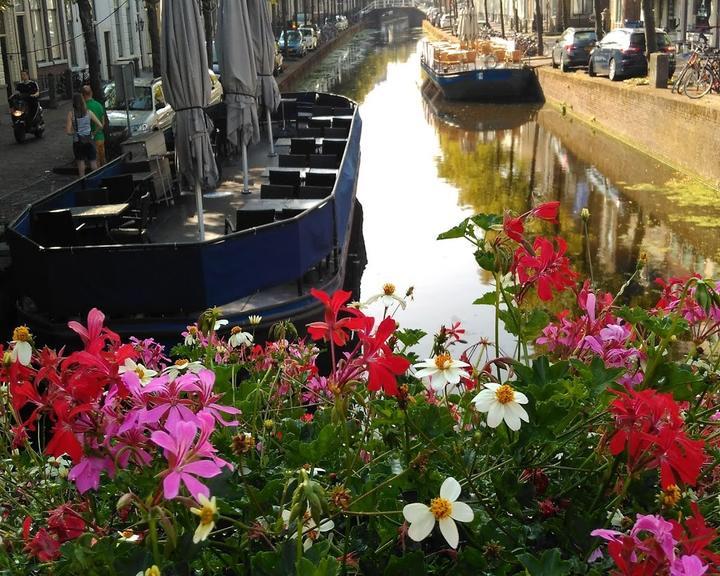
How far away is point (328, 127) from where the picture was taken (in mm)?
15977

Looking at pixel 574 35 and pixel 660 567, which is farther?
pixel 574 35

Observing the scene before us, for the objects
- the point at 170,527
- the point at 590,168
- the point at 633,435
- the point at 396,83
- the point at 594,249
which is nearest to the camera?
the point at 170,527

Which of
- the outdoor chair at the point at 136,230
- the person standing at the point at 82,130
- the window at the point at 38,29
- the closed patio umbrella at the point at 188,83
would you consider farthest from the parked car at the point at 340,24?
the outdoor chair at the point at 136,230

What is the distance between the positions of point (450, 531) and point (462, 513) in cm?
4

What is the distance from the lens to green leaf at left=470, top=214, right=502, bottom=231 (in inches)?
82.0

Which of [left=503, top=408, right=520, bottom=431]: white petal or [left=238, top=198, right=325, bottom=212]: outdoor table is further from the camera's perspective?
[left=238, top=198, right=325, bottom=212]: outdoor table

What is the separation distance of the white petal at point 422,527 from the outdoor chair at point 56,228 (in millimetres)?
7825

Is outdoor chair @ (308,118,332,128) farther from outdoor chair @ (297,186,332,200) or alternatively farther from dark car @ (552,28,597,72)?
dark car @ (552,28,597,72)

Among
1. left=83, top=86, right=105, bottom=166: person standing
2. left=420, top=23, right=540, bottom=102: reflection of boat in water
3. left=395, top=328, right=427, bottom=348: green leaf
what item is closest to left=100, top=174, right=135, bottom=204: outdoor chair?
left=83, top=86, right=105, bottom=166: person standing

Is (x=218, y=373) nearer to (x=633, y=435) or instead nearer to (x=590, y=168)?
(x=633, y=435)

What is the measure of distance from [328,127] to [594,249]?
5.40 metres

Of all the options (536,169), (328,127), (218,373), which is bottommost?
(536,169)

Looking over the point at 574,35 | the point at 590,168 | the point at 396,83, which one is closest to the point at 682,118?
the point at 590,168

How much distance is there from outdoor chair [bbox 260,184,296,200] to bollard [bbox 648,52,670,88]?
1160 cm
